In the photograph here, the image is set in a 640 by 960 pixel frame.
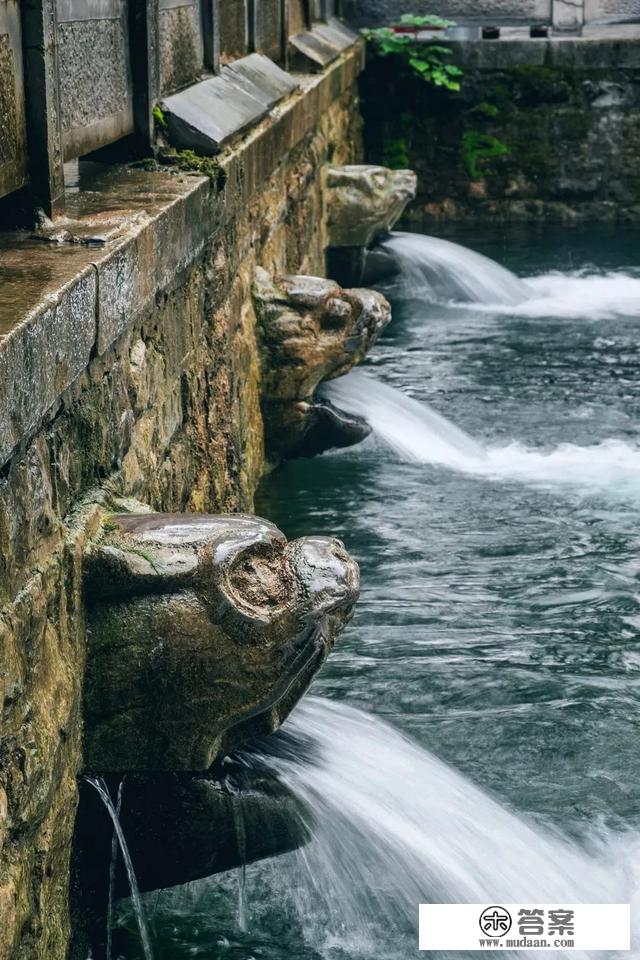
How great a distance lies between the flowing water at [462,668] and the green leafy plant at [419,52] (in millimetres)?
3884

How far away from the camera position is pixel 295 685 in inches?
114

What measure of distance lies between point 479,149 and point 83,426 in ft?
32.6

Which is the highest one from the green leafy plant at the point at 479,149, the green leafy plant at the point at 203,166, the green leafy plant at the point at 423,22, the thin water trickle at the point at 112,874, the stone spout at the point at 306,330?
the green leafy plant at the point at 423,22

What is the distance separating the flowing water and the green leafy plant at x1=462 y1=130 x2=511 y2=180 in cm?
395

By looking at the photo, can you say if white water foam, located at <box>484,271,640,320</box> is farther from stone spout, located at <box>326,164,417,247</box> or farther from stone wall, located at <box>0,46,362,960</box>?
stone wall, located at <box>0,46,362,960</box>

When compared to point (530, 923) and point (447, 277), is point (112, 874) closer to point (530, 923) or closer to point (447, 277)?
point (530, 923)

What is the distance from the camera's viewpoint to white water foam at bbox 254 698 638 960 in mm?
3240

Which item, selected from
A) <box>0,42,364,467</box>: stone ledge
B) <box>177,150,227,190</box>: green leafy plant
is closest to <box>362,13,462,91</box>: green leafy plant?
<box>0,42,364,467</box>: stone ledge

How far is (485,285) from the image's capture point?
1036 centimetres

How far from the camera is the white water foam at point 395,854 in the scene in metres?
3.24

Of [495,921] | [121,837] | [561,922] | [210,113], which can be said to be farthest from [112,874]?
[210,113]

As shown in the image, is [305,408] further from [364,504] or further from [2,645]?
[2,645]

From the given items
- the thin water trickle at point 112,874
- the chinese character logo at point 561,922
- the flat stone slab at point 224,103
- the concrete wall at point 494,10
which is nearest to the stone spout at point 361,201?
the flat stone slab at point 224,103

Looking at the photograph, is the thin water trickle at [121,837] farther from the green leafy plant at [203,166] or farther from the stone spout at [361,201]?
the stone spout at [361,201]
